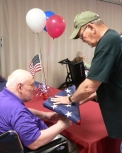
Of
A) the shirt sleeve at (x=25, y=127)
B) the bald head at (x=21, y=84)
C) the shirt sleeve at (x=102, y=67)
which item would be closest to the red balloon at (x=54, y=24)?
the bald head at (x=21, y=84)

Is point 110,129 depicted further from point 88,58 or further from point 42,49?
point 88,58

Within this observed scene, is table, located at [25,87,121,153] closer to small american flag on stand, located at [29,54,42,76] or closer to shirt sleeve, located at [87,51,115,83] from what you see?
shirt sleeve, located at [87,51,115,83]

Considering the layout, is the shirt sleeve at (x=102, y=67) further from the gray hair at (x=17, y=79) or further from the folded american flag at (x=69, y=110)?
the gray hair at (x=17, y=79)

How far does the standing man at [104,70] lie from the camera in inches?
48.4

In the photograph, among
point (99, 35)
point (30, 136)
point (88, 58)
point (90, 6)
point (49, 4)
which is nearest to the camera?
point (30, 136)

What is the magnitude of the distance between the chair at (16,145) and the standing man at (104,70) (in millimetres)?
289

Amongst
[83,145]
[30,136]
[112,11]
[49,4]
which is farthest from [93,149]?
[112,11]

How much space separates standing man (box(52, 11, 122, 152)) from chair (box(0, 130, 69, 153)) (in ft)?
0.95

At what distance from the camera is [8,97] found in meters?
1.32

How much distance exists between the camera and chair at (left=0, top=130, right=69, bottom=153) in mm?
1154

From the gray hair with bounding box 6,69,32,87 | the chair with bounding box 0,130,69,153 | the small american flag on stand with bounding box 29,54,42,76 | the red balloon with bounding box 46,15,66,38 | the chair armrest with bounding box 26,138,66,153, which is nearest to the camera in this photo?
the chair with bounding box 0,130,69,153

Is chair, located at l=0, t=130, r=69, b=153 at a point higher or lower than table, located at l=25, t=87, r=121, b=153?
higher

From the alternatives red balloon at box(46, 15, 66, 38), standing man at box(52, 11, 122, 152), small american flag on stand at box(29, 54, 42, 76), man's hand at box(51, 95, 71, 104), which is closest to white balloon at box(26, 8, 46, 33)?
red balloon at box(46, 15, 66, 38)

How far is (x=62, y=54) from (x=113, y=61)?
Result: 3.75 meters
